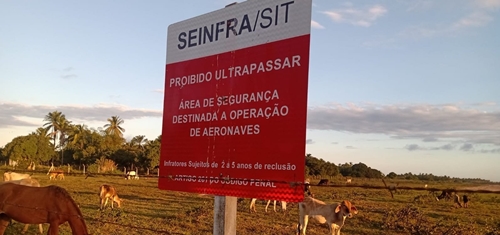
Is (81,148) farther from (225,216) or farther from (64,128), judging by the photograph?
(225,216)

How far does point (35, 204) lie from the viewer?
643 centimetres

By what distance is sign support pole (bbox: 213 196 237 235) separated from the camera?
3.51 metres

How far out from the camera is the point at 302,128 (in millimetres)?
3010

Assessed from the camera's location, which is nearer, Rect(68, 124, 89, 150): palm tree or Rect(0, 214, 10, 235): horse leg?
Rect(0, 214, 10, 235): horse leg

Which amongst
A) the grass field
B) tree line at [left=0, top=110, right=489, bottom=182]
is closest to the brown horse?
the grass field

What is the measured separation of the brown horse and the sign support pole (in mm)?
3518

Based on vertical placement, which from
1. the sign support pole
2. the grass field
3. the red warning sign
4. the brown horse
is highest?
the red warning sign

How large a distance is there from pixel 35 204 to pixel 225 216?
4263mm

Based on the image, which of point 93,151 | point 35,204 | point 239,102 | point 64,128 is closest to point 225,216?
point 239,102

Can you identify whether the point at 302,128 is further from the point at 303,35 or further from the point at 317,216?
the point at 317,216

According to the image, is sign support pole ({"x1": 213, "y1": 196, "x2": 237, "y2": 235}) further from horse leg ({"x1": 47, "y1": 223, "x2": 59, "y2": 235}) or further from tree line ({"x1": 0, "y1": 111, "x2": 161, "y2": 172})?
tree line ({"x1": 0, "y1": 111, "x2": 161, "y2": 172})

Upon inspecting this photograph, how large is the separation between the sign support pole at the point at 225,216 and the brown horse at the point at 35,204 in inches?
139

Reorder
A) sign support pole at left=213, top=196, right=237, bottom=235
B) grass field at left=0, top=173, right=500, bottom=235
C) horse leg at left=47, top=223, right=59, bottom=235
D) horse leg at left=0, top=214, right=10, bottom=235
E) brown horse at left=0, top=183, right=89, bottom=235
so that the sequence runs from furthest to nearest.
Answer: grass field at left=0, top=173, right=500, bottom=235 → horse leg at left=0, top=214, right=10, bottom=235 → brown horse at left=0, top=183, right=89, bottom=235 → horse leg at left=47, top=223, right=59, bottom=235 → sign support pole at left=213, top=196, right=237, bottom=235

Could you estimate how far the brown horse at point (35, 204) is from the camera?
20.5ft
